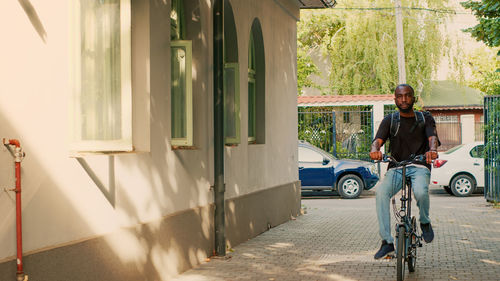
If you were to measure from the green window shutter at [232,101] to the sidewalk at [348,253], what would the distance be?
162 cm

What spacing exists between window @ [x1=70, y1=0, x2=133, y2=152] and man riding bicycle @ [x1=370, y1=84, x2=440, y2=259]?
262 cm

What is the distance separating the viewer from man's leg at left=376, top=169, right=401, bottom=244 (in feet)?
25.6

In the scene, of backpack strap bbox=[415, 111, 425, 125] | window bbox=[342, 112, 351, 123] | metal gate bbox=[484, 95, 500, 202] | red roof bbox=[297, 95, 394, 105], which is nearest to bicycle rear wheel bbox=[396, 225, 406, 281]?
backpack strap bbox=[415, 111, 425, 125]

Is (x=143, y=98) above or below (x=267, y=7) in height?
below

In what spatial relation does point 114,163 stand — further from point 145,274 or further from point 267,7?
point 267,7

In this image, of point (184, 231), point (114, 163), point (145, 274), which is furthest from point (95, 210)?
point (184, 231)

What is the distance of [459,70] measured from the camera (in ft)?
122

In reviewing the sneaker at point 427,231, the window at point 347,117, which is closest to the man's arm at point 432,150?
the sneaker at point 427,231

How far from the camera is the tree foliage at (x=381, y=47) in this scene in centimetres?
3656

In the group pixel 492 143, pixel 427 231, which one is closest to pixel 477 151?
pixel 492 143

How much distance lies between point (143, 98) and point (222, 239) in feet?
9.43

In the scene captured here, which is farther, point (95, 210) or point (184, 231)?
→ point (184, 231)

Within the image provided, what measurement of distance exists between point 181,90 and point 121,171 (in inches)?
88.7

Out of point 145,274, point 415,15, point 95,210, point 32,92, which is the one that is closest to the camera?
point 32,92
